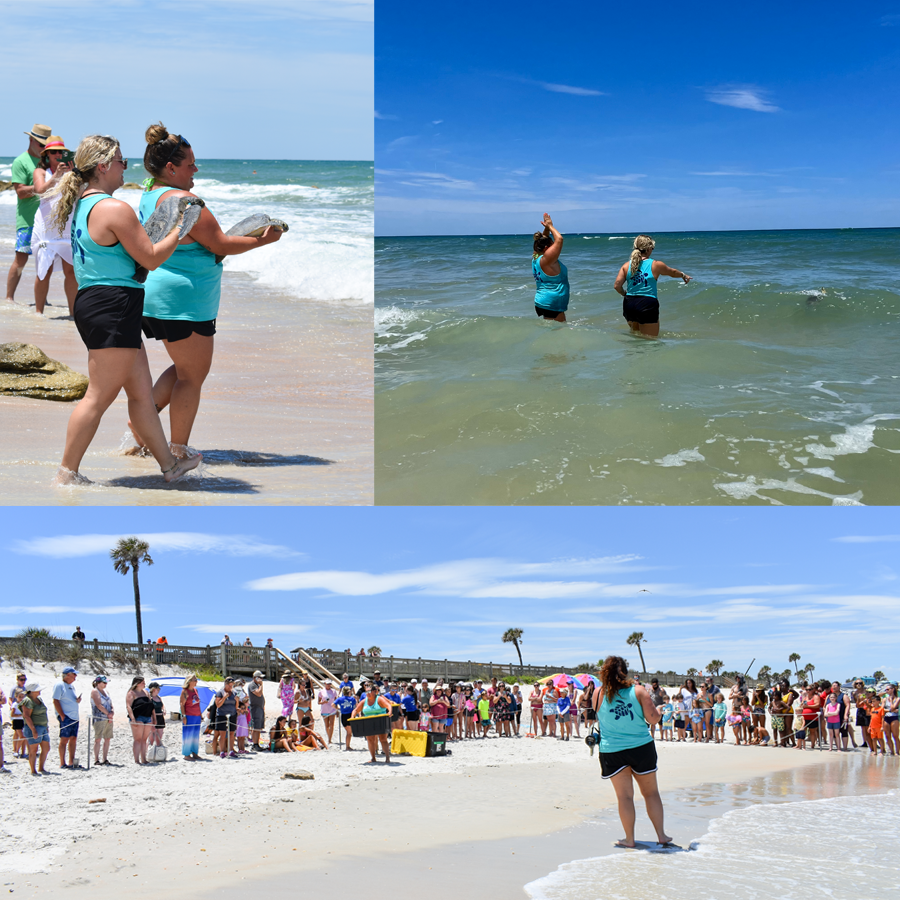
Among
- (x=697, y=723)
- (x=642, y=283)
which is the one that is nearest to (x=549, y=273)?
(x=642, y=283)

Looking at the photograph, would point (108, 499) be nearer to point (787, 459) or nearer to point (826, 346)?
point (787, 459)

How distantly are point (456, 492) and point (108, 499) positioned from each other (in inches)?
104

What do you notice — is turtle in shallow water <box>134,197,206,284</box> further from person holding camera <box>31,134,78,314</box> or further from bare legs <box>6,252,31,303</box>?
bare legs <box>6,252,31,303</box>

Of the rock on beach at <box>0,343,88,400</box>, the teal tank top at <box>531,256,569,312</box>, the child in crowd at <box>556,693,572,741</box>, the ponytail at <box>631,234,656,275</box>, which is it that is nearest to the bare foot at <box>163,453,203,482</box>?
the rock on beach at <box>0,343,88,400</box>

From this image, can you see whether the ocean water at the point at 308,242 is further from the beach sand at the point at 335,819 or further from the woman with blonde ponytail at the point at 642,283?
the beach sand at the point at 335,819

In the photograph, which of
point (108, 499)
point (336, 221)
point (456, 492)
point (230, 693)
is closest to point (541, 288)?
point (456, 492)

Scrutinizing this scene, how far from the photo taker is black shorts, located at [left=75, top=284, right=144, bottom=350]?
13.4ft

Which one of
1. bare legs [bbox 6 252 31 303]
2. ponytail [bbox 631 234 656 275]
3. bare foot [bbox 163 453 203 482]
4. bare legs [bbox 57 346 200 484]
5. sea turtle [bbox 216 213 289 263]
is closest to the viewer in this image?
bare legs [bbox 57 346 200 484]

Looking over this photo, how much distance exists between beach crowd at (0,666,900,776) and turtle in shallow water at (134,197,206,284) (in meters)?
4.27

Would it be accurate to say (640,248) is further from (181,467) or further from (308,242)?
(308,242)

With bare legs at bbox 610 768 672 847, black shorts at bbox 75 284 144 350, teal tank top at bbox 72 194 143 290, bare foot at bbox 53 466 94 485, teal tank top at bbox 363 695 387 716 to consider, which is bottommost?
teal tank top at bbox 363 695 387 716

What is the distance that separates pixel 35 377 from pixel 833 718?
13.0 metres

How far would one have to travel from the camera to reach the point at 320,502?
16.9 ft

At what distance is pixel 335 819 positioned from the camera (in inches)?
245
